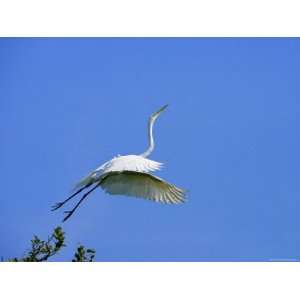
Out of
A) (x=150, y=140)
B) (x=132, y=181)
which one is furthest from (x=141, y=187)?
(x=150, y=140)

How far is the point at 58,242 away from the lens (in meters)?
9.38

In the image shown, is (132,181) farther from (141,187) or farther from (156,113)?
(156,113)

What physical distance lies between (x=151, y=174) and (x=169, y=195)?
1.30 ft

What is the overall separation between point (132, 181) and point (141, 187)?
16 centimetres

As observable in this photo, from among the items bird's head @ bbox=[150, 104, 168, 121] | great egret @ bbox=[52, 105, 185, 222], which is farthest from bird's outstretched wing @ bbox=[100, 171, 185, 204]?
bird's head @ bbox=[150, 104, 168, 121]

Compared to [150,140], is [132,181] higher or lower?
lower

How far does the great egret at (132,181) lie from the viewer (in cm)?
1030

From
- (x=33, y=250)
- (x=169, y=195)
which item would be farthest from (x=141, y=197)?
(x=33, y=250)

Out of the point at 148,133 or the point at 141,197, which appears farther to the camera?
the point at 148,133

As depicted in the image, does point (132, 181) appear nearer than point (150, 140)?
Yes

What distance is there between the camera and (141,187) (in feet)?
35.0

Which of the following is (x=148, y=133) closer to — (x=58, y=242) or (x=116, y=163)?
(x=116, y=163)
